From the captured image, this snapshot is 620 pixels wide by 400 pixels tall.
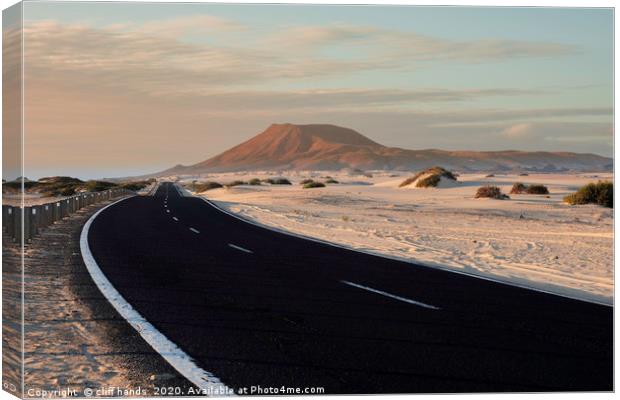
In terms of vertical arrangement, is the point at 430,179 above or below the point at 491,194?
above

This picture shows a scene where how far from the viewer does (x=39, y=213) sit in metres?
21.6

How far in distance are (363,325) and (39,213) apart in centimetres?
1587

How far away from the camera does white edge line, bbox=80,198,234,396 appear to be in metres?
6.25

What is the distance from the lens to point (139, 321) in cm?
877

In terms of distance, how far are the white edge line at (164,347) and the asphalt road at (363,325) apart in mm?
111

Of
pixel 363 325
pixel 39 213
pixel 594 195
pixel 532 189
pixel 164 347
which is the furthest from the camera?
pixel 532 189

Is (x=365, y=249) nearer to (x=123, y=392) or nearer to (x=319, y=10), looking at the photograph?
(x=319, y=10)

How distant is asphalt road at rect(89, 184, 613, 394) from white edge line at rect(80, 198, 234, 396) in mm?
111

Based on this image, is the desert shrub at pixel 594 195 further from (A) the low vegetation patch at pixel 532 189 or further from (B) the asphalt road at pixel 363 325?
(B) the asphalt road at pixel 363 325

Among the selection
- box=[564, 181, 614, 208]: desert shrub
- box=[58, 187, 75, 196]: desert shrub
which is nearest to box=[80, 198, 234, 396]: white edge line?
box=[564, 181, 614, 208]: desert shrub

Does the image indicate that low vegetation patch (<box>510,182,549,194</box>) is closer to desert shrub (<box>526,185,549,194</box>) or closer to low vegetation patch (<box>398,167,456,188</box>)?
desert shrub (<box>526,185,549,194</box>)

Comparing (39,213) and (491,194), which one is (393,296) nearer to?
(39,213)

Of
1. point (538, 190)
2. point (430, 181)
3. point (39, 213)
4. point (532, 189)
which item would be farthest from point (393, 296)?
point (430, 181)

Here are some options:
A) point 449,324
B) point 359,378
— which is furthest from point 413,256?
point 359,378
